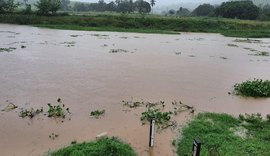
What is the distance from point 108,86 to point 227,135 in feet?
16.6

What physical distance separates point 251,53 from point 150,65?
30.6 feet

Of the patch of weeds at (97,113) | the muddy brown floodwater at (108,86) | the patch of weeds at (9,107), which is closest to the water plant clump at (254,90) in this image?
the muddy brown floodwater at (108,86)

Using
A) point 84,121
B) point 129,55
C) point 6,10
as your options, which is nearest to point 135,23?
point 6,10

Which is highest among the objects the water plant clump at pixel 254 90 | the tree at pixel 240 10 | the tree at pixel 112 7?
the tree at pixel 112 7

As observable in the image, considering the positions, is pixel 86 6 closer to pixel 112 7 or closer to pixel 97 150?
pixel 112 7

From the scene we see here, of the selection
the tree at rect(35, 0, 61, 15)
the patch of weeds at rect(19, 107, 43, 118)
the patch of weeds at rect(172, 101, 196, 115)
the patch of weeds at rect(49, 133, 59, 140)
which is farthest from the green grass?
the tree at rect(35, 0, 61, 15)

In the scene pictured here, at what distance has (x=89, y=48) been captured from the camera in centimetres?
1903

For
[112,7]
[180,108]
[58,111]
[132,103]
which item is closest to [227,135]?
[180,108]

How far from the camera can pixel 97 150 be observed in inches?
208

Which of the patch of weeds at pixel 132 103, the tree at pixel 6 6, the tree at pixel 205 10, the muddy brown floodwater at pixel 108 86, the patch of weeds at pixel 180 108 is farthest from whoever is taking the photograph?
the tree at pixel 205 10

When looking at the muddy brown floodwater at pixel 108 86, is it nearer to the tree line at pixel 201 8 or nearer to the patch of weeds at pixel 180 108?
the patch of weeds at pixel 180 108

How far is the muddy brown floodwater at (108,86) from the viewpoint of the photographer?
6465mm

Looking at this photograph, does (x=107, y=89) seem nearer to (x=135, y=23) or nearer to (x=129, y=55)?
(x=129, y=55)

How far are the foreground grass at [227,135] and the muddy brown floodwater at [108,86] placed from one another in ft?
1.35
